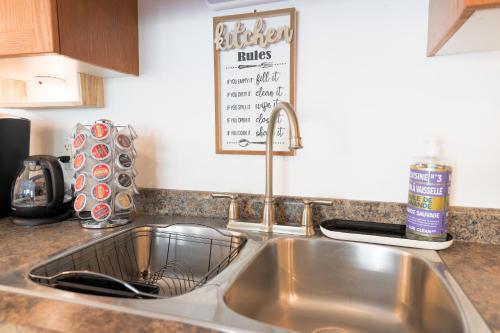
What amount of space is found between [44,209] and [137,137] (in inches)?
14.9

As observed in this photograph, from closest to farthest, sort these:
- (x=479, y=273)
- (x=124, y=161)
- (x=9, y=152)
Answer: (x=479, y=273) < (x=124, y=161) < (x=9, y=152)

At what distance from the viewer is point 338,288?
0.82 metres

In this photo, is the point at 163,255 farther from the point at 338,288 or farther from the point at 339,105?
the point at 339,105

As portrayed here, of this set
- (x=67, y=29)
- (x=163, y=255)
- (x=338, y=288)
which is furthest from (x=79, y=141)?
(x=338, y=288)

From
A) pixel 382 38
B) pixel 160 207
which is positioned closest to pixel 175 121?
pixel 160 207

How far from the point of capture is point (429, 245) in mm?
767

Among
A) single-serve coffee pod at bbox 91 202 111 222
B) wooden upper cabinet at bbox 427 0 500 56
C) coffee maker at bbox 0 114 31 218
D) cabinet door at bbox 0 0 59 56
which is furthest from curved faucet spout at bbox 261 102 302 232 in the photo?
coffee maker at bbox 0 114 31 218

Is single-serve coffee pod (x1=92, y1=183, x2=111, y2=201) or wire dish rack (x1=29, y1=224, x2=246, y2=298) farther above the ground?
single-serve coffee pod (x1=92, y1=183, x2=111, y2=201)

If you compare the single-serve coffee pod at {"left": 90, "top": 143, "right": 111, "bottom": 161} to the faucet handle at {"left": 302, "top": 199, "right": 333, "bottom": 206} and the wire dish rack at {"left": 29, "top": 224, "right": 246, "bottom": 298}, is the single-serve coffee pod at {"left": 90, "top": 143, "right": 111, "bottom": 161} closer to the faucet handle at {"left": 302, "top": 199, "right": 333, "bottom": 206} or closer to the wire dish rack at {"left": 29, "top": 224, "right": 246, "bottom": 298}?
the wire dish rack at {"left": 29, "top": 224, "right": 246, "bottom": 298}

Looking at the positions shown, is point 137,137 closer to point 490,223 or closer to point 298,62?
point 298,62

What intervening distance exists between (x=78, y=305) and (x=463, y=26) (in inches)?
35.4

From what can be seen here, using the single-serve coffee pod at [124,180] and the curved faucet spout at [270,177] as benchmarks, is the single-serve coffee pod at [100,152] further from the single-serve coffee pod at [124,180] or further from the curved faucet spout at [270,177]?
the curved faucet spout at [270,177]

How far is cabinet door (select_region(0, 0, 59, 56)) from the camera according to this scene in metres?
0.79

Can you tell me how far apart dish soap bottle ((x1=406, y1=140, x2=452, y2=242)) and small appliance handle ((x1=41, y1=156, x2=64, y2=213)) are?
1.07 metres
